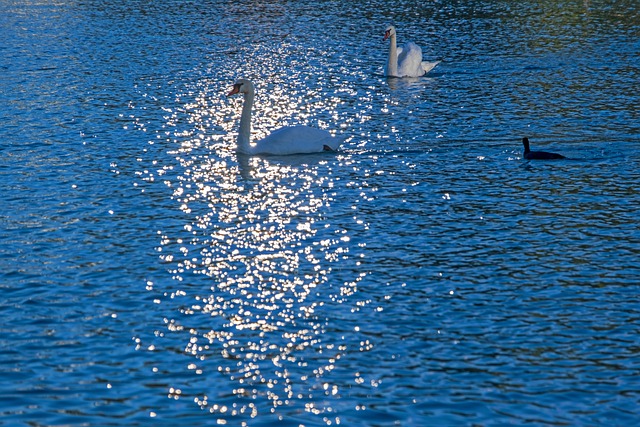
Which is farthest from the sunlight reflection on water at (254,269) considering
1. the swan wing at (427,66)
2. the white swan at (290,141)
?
the swan wing at (427,66)

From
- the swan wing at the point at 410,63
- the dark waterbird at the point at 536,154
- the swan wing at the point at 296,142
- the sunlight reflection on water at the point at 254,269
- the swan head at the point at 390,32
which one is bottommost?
the sunlight reflection on water at the point at 254,269

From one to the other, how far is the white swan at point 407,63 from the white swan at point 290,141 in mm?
10571

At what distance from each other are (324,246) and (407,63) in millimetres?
18519

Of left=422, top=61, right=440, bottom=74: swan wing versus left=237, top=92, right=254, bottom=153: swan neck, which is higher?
left=422, top=61, right=440, bottom=74: swan wing

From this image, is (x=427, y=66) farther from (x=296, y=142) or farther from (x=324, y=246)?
(x=324, y=246)

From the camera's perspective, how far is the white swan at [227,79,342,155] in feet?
A: 83.0

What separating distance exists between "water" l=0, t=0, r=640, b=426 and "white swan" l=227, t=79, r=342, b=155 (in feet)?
1.02

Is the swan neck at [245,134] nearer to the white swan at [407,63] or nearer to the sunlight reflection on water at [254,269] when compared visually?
the sunlight reflection on water at [254,269]

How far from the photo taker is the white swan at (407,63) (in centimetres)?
3597

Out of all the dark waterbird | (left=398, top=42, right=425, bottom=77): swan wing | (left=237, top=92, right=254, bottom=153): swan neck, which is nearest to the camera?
the dark waterbird

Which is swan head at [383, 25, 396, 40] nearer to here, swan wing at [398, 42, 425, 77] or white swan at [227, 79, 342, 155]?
swan wing at [398, 42, 425, 77]

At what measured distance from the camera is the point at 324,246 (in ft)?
60.6

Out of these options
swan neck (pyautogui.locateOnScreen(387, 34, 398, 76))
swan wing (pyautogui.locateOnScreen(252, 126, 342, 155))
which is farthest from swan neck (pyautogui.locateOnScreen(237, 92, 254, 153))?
swan neck (pyautogui.locateOnScreen(387, 34, 398, 76))

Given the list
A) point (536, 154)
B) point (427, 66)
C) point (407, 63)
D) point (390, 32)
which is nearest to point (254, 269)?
point (536, 154)
